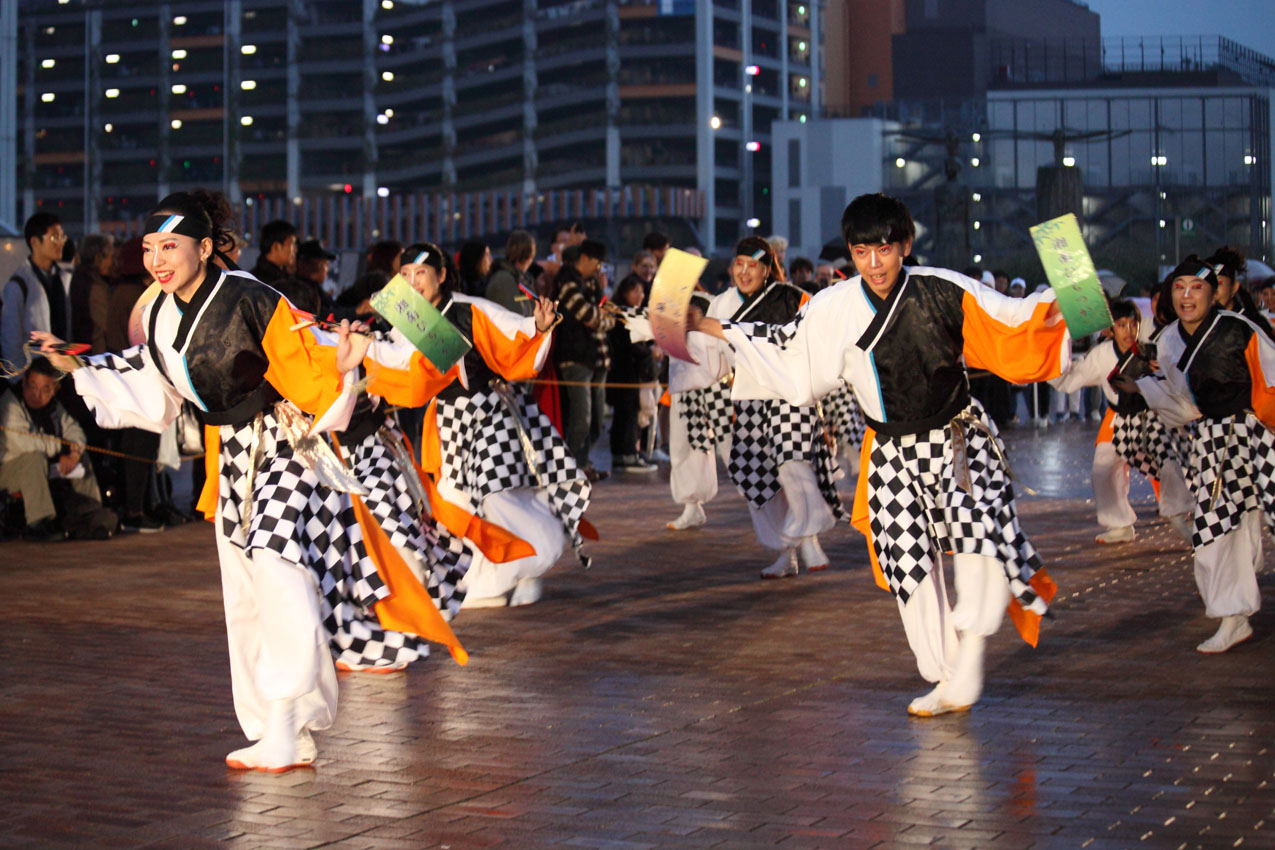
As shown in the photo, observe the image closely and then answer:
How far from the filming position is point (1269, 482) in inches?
280

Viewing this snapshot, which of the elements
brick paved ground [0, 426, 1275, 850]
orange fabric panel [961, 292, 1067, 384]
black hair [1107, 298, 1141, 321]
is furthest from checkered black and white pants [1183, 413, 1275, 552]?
orange fabric panel [961, 292, 1067, 384]

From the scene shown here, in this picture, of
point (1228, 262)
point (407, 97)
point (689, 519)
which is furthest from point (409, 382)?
point (407, 97)

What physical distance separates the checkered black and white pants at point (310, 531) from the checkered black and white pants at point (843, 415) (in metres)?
7.17

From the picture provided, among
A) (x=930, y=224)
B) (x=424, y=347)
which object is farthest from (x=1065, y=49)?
(x=424, y=347)

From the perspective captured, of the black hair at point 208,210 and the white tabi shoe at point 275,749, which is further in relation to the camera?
the black hair at point 208,210

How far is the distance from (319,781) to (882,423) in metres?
2.43

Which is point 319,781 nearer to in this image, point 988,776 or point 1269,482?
point 988,776

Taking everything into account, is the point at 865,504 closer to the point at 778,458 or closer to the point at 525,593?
the point at 525,593

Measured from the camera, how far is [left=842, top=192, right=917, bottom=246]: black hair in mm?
5816

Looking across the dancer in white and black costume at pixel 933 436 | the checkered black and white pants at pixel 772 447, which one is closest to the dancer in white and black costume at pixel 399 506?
the dancer in white and black costume at pixel 933 436

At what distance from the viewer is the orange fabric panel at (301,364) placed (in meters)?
5.11

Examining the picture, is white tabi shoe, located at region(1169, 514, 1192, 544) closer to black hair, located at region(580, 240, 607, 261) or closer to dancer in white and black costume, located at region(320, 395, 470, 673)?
black hair, located at region(580, 240, 607, 261)

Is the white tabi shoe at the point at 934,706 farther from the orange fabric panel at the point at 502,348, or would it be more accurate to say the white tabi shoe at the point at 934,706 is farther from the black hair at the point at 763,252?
the black hair at the point at 763,252

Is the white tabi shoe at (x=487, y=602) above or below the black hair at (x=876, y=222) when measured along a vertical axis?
below
